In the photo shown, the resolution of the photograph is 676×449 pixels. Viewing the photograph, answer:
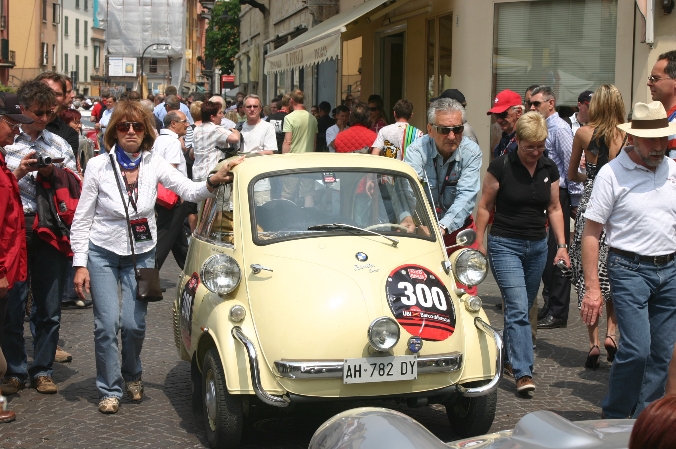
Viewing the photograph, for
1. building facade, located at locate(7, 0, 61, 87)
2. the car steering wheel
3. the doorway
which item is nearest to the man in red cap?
the car steering wheel

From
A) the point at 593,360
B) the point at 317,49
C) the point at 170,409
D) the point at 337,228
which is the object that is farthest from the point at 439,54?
the point at 170,409

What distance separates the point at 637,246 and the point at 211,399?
2.47 meters

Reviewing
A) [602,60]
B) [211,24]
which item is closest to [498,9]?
[602,60]

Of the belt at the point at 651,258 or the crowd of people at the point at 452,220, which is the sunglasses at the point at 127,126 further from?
the belt at the point at 651,258

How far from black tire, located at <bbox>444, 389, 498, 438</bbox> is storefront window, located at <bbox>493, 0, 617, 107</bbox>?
787 cm

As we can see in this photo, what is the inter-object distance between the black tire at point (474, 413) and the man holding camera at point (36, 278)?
2.74 metres

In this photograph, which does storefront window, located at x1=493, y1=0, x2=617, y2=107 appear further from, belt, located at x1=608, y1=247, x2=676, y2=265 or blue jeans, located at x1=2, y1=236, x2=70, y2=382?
blue jeans, located at x1=2, y1=236, x2=70, y2=382

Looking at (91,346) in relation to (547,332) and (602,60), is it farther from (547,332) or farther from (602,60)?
(602,60)

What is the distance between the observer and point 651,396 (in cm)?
563

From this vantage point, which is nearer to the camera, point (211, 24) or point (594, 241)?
point (594, 241)

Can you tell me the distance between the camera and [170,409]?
6.30 m

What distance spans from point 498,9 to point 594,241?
28.5 feet

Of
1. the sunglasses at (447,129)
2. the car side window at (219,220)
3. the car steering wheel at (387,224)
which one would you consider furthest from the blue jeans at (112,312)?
the sunglasses at (447,129)

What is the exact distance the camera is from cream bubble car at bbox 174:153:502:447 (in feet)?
16.8
